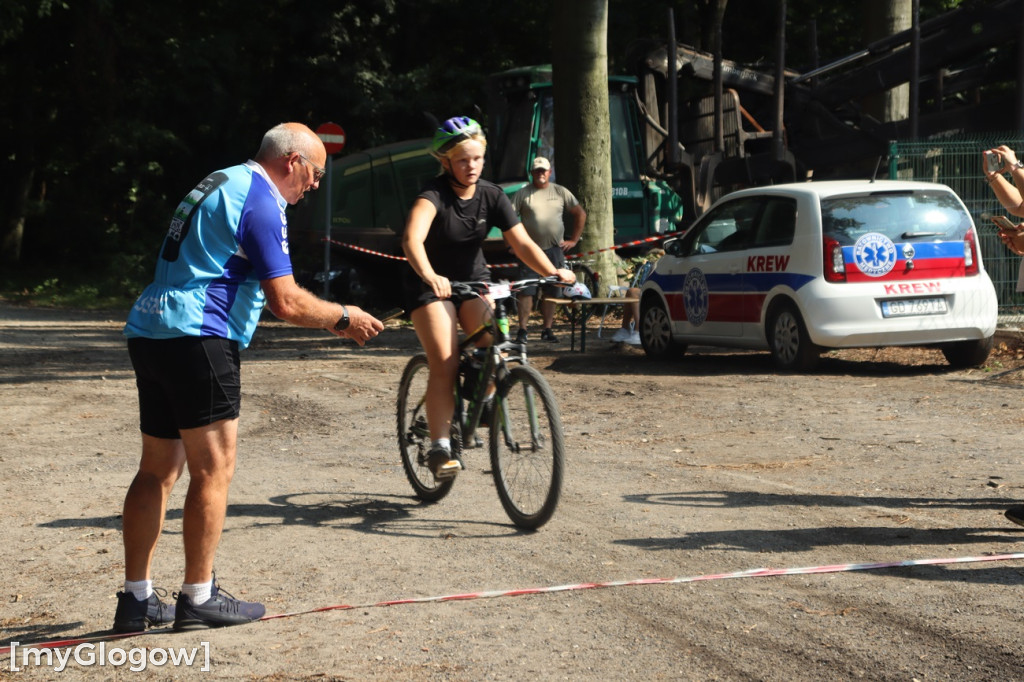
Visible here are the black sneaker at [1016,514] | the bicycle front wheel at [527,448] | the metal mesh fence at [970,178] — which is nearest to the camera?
the black sneaker at [1016,514]

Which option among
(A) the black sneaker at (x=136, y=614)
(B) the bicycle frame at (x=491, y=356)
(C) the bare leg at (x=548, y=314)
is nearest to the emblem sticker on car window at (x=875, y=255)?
(C) the bare leg at (x=548, y=314)

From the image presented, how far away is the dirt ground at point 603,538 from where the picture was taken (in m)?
4.59

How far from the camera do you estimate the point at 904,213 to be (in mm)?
11953

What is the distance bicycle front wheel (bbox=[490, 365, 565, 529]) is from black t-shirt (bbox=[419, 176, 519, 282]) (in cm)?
67

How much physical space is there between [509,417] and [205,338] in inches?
84.0

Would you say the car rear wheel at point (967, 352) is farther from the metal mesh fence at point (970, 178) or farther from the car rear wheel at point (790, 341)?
the metal mesh fence at point (970, 178)

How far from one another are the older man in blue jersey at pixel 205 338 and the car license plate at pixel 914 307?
7.83 m

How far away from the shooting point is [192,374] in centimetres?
479

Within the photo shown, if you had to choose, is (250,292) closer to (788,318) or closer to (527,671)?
(527,671)

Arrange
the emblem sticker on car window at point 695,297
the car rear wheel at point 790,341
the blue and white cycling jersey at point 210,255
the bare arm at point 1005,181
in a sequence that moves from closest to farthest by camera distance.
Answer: the blue and white cycling jersey at point 210,255 < the bare arm at point 1005,181 < the car rear wheel at point 790,341 < the emblem sticker on car window at point 695,297

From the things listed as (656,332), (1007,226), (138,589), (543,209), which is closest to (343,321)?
(138,589)

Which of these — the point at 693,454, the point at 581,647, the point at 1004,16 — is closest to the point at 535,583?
the point at 581,647

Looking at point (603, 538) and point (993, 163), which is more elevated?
point (993, 163)

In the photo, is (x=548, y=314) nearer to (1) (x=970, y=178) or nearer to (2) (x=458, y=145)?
(1) (x=970, y=178)
